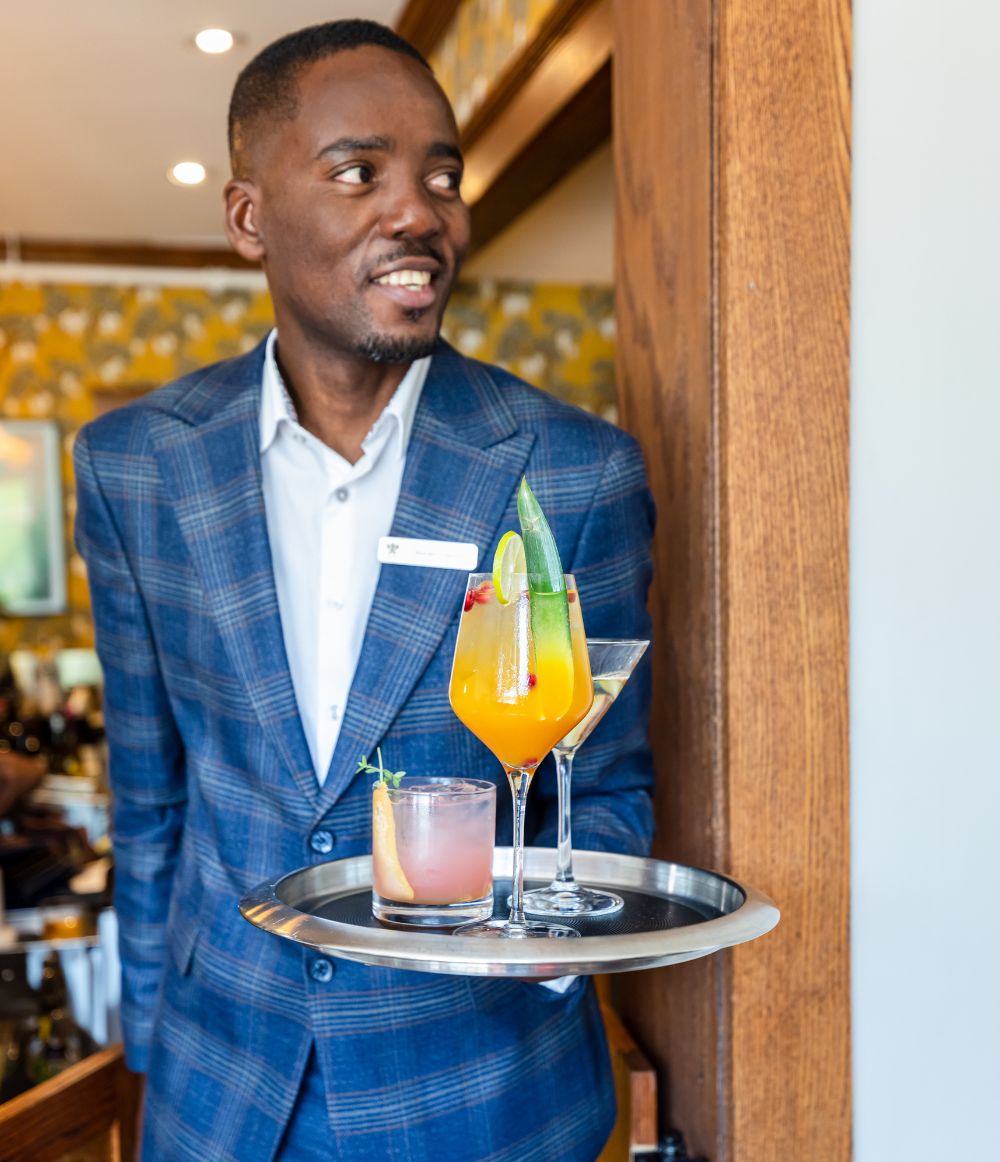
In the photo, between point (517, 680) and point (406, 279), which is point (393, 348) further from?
point (517, 680)

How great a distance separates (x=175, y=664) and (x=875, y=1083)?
898 mm

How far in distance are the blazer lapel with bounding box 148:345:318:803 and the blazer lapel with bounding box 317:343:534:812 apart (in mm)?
78

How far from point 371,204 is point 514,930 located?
754mm

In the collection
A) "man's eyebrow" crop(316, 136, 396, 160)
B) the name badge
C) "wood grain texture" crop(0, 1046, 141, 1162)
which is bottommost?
"wood grain texture" crop(0, 1046, 141, 1162)

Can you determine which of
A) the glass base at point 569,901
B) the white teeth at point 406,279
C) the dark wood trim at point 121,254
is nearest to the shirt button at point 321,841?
the glass base at point 569,901

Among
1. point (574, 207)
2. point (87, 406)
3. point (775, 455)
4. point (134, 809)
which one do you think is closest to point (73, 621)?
point (87, 406)

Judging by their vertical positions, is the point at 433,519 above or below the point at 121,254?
below

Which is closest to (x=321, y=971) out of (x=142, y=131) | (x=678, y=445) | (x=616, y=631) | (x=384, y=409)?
(x=616, y=631)

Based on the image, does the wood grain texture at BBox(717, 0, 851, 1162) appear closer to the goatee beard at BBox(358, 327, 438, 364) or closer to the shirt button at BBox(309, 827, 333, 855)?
the goatee beard at BBox(358, 327, 438, 364)

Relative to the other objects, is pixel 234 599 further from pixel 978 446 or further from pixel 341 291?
pixel 978 446

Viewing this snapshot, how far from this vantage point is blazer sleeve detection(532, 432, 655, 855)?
129cm

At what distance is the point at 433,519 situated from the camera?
51.5 inches

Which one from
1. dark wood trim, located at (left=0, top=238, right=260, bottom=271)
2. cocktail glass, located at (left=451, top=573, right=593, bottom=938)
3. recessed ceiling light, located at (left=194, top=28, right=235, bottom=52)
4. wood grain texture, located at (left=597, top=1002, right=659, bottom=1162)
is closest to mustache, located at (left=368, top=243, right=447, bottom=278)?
cocktail glass, located at (left=451, top=573, right=593, bottom=938)

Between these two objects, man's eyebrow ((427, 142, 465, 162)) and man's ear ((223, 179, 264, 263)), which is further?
man's ear ((223, 179, 264, 263))
